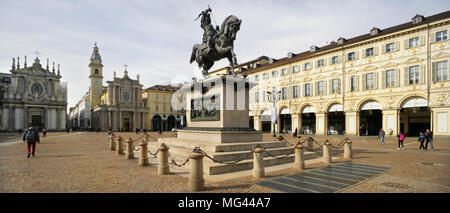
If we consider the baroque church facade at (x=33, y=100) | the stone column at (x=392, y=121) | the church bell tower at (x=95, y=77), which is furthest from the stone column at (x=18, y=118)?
the stone column at (x=392, y=121)

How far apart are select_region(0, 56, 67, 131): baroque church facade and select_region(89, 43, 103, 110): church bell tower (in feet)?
33.7

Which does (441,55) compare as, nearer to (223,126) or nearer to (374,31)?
(374,31)

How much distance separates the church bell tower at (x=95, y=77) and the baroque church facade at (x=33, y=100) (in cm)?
1027

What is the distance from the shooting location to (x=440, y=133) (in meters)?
25.0

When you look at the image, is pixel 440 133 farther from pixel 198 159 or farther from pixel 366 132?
pixel 198 159

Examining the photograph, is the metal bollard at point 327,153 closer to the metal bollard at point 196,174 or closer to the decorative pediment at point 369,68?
the metal bollard at point 196,174

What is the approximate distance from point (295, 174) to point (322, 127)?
31.6 meters

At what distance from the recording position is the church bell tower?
7312 centimetres

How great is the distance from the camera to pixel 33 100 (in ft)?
188

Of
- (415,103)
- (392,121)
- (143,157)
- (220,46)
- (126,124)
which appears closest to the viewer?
(143,157)

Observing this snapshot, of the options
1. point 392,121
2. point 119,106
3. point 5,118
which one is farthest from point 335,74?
point 5,118

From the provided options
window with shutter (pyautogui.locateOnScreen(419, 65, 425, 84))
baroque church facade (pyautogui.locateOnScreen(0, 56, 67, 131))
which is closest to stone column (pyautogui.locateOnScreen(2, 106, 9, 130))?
baroque church facade (pyautogui.locateOnScreen(0, 56, 67, 131))

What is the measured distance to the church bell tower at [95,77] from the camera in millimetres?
73125

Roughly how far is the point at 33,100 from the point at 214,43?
218 feet
